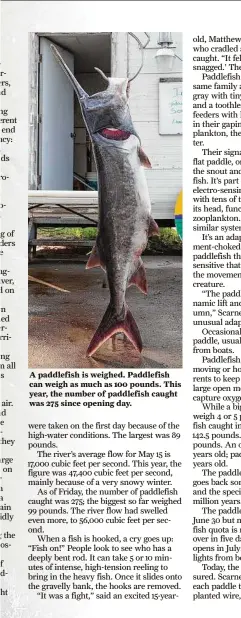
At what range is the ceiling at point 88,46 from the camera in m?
1.18

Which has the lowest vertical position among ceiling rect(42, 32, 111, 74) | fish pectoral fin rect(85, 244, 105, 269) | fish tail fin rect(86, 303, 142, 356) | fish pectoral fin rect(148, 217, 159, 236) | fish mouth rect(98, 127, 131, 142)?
fish tail fin rect(86, 303, 142, 356)

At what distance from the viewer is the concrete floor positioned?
4.00 ft

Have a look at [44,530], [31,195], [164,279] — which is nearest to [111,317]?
[164,279]

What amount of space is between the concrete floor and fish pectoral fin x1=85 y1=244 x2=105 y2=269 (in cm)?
1

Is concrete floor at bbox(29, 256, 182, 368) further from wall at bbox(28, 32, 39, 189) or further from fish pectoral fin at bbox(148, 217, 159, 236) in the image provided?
wall at bbox(28, 32, 39, 189)

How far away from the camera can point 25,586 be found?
1222 millimetres

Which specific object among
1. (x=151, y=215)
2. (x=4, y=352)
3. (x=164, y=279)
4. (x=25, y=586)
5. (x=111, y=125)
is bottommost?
(x=25, y=586)

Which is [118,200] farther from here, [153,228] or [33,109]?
Answer: [33,109]

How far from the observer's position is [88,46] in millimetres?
1184

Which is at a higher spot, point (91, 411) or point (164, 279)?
point (164, 279)

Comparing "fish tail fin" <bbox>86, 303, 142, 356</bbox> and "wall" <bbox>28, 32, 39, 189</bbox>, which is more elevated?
"wall" <bbox>28, 32, 39, 189</bbox>

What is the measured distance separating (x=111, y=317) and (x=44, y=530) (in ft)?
1.37

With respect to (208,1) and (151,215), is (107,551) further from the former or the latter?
(208,1)

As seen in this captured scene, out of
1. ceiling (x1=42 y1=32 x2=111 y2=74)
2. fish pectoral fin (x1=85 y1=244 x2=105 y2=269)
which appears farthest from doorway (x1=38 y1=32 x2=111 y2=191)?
fish pectoral fin (x1=85 y1=244 x2=105 y2=269)
